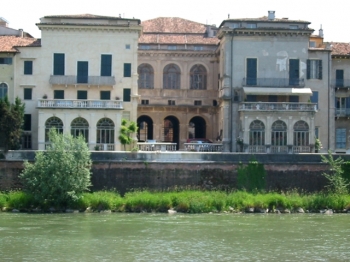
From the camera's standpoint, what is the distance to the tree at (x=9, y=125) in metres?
56.7

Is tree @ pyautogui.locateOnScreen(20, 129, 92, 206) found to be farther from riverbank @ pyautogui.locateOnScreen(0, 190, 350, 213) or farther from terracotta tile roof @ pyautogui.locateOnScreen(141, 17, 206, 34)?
terracotta tile roof @ pyautogui.locateOnScreen(141, 17, 206, 34)

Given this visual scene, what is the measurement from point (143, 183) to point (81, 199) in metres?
5.47

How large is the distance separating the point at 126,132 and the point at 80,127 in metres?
3.63

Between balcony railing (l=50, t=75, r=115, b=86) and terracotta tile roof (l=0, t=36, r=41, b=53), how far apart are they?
340 cm

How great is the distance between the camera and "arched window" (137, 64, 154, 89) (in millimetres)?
72062

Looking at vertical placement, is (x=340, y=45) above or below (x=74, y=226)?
above

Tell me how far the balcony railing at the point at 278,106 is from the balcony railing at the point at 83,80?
1112 cm

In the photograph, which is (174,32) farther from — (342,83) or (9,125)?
(9,125)

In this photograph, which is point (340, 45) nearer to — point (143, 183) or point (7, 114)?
point (143, 183)

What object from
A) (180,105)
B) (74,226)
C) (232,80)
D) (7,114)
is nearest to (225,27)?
(232,80)

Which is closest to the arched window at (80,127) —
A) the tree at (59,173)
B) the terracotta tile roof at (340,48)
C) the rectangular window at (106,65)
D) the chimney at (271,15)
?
the rectangular window at (106,65)

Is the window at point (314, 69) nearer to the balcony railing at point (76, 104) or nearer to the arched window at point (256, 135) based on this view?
the arched window at point (256, 135)

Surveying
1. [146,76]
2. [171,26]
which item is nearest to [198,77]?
[146,76]

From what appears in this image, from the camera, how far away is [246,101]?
63.5 meters
